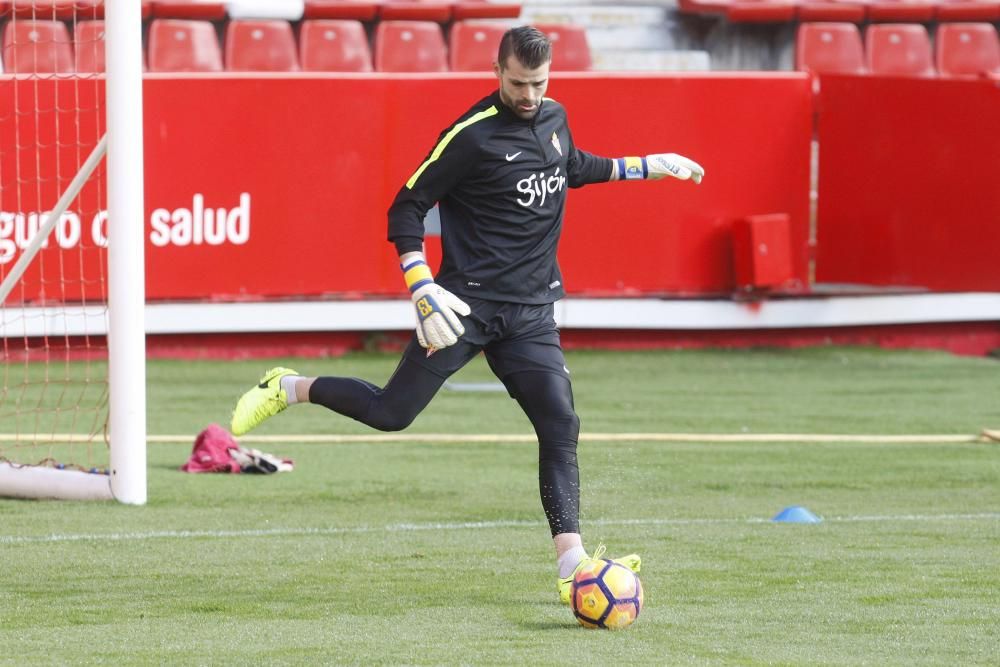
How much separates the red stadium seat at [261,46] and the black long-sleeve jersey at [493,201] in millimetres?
11133

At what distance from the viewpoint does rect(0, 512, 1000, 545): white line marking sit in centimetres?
785

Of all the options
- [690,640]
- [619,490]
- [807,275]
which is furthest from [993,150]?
[690,640]

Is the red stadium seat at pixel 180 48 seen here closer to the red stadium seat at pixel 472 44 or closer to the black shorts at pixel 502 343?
the red stadium seat at pixel 472 44

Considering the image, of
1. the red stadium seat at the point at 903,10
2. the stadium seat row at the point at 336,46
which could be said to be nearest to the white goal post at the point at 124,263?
the stadium seat row at the point at 336,46

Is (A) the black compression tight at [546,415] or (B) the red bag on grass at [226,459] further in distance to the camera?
(B) the red bag on grass at [226,459]

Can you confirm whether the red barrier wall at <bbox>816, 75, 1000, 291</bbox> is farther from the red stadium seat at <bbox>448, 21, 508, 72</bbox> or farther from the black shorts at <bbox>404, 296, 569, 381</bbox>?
the black shorts at <bbox>404, 296, 569, 381</bbox>

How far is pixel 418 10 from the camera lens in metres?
18.3

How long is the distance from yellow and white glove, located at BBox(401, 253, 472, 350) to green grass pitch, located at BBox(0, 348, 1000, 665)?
96 cm

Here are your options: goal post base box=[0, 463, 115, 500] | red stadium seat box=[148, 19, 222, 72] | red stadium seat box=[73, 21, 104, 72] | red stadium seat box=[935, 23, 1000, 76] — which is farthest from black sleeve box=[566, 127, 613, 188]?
red stadium seat box=[935, 23, 1000, 76]

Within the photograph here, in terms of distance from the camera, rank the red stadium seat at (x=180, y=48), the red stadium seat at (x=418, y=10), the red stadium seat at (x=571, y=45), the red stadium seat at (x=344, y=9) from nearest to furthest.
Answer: the red stadium seat at (x=180, y=48) < the red stadium seat at (x=571, y=45) < the red stadium seat at (x=344, y=9) < the red stadium seat at (x=418, y=10)

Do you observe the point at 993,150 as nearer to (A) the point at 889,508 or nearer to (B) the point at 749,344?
(B) the point at 749,344

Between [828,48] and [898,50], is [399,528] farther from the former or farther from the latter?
[898,50]

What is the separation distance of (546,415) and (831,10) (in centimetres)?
1412

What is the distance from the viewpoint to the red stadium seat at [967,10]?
20.1 meters
